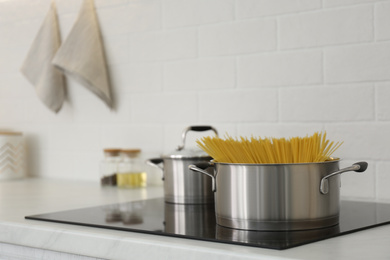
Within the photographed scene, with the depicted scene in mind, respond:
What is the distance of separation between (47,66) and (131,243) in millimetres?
1223

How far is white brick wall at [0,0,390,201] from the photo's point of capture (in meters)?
1.45

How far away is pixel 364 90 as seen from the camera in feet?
4.75

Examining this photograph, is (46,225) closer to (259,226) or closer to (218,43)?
(259,226)

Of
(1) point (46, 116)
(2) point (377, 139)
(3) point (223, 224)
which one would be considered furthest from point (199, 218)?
(1) point (46, 116)

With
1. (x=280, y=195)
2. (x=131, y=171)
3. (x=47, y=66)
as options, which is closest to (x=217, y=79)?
(x=131, y=171)

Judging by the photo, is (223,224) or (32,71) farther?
(32,71)

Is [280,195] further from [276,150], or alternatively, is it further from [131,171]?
[131,171]

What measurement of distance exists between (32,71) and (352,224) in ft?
4.53

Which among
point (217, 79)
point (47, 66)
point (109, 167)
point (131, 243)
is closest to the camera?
point (131, 243)

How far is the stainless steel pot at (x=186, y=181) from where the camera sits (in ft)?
4.53

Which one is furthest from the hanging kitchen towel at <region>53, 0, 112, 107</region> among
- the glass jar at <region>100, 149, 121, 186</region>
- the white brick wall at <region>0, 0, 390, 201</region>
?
the glass jar at <region>100, 149, 121, 186</region>

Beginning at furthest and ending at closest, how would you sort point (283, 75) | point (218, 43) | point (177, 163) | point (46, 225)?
point (218, 43) → point (283, 75) → point (177, 163) → point (46, 225)

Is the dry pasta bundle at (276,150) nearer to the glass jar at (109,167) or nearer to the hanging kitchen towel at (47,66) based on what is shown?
the glass jar at (109,167)

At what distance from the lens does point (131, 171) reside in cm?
181
